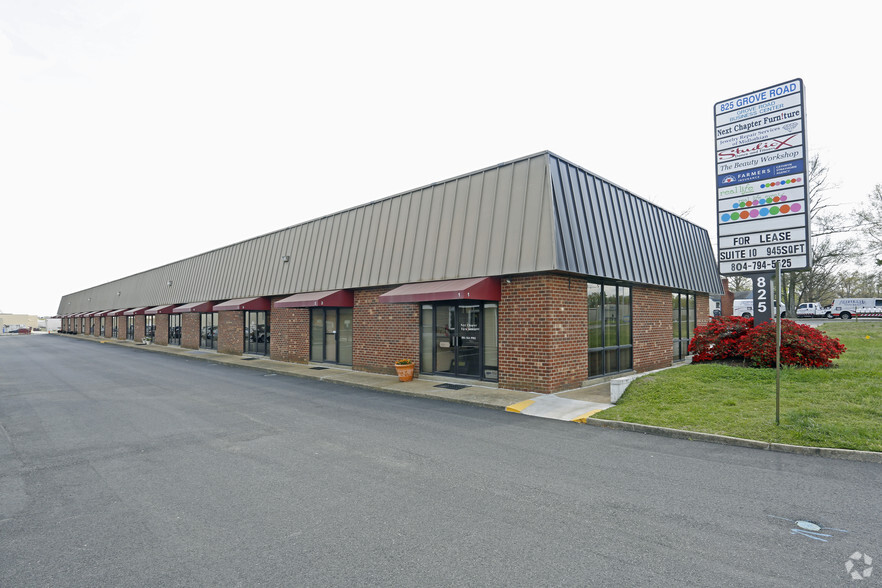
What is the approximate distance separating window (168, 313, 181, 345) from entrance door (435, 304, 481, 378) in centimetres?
2438

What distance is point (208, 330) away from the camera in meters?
25.3

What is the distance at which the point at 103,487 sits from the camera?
4.85 meters

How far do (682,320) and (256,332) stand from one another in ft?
60.4

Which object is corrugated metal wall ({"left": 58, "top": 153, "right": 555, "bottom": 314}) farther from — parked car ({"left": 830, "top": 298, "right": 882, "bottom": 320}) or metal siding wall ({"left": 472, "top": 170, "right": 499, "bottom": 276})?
parked car ({"left": 830, "top": 298, "right": 882, "bottom": 320})

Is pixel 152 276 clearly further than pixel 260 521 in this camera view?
Yes

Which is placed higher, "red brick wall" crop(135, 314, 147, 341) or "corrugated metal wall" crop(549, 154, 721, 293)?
"corrugated metal wall" crop(549, 154, 721, 293)

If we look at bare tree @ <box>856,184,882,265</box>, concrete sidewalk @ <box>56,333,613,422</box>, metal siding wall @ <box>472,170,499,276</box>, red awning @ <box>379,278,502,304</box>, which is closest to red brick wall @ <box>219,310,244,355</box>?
concrete sidewalk @ <box>56,333,613,422</box>

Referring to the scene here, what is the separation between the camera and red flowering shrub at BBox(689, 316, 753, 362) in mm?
11016

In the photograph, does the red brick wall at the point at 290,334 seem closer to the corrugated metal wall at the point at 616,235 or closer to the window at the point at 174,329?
the corrugated metal wall at the point at 616,235

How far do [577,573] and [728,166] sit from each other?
1131 centimetres

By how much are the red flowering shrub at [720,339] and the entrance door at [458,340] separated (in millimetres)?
5800

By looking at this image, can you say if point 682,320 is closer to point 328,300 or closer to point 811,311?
point 328,300

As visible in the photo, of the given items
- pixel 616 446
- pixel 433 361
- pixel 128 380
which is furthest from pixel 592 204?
pixel 128 380

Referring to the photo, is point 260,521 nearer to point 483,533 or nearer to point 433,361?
point 483,533
